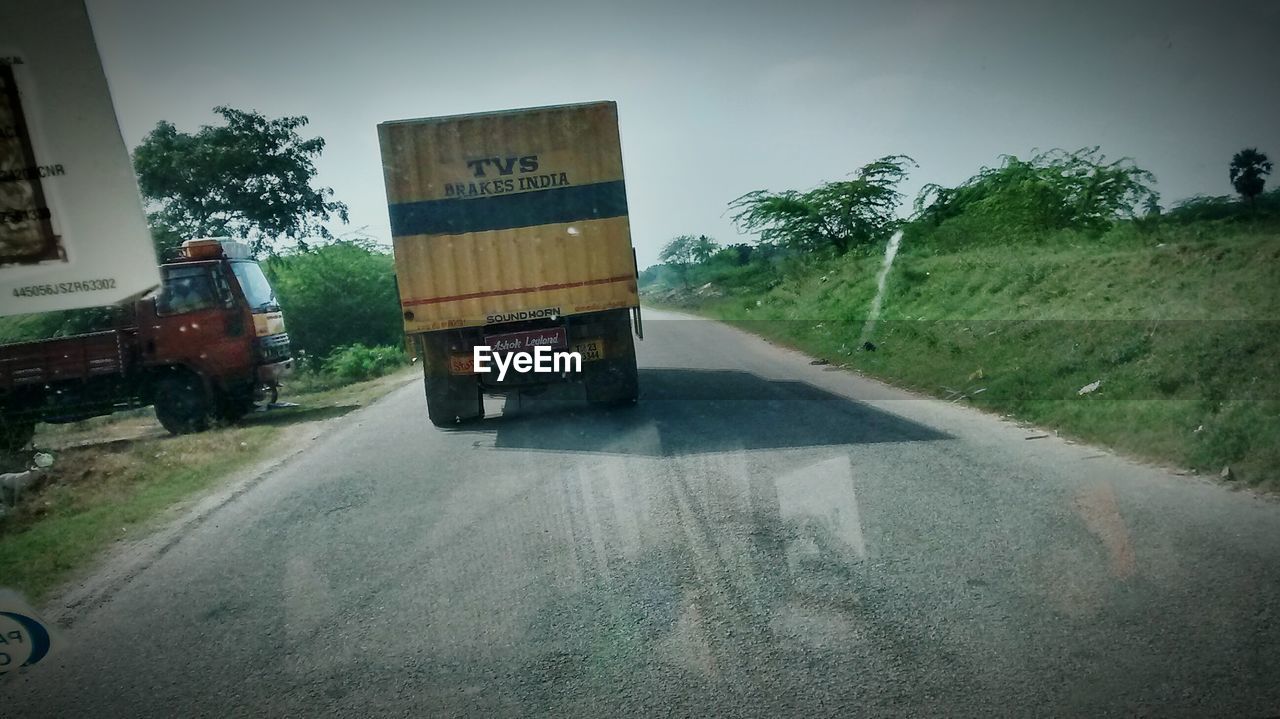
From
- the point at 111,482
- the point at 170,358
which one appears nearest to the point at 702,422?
the point at 111,482

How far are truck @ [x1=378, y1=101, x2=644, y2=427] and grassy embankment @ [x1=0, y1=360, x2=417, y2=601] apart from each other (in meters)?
2.77

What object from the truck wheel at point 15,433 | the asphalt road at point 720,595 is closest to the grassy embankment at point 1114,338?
the asphalt road at point 720,595

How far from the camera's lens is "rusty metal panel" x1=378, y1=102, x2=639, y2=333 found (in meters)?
9.59

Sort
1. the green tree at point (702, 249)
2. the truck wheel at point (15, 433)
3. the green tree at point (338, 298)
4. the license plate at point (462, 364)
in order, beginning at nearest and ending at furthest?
the license plate at point (462, 364)
the truck wheel at point (15, 433)
the green tree at point (338, 298)
the green tree at point (702, 249)

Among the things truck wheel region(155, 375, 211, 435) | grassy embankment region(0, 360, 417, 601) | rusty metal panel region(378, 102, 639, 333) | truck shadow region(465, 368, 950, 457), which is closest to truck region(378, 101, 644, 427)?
rusty metal panel region(378, 102, 639, 333)

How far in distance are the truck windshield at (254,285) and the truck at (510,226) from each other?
12.5 feet

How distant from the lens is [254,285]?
12.6m

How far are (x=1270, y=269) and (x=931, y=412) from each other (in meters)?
4.57

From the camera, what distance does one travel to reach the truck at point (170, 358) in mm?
11953

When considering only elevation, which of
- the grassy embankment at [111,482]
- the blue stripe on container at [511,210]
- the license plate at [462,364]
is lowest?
the grassy embankment at [111,482]

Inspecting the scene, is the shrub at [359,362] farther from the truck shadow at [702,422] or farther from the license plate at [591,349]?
the license plate at [591,349]

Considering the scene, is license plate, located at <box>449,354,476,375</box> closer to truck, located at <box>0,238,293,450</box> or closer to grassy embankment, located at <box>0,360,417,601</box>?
grassy embankment, located at <box>0,360,417,601</box>

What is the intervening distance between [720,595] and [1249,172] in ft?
46.0

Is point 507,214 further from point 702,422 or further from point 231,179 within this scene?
point 231,179
